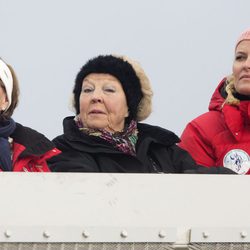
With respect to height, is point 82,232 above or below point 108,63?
below

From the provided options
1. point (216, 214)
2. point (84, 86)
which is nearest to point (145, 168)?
point (84, 86)

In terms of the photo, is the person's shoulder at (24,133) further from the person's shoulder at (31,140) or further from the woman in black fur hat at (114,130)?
the woman in black fur hat at (114,130)

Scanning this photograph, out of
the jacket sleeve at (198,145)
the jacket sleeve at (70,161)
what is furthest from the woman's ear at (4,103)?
the jacket sleeve at (198,145)

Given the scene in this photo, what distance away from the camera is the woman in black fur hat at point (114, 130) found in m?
5.71

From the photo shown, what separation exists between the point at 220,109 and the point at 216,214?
6.14 feet

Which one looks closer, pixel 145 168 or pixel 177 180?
pixel 177 180

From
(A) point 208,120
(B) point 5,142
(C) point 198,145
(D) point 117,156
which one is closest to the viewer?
(B) point 5,142

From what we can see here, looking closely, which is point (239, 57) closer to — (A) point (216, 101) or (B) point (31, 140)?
(A) point (216, 101)

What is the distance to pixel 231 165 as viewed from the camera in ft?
19.5

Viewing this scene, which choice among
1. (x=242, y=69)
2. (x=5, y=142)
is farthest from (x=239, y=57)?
(x=5, y=142)

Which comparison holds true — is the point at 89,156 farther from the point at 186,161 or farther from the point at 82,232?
the point at 82,232

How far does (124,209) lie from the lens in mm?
4430

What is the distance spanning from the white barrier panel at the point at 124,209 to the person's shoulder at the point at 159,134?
149 cm

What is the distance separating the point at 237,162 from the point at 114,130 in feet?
2.37
